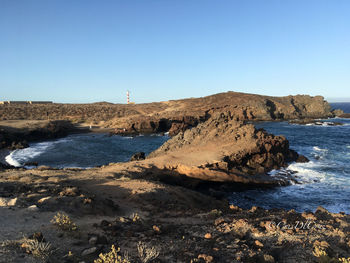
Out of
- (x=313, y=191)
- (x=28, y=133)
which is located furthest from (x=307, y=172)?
(x=28, y=133)

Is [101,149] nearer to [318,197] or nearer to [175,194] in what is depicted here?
[175,194]

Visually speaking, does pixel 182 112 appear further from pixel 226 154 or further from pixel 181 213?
pixel 181 213

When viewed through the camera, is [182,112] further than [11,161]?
Yes

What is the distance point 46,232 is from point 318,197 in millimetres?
18801

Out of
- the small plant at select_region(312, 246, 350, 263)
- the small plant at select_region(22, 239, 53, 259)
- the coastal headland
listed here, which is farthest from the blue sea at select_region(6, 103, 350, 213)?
the small plant at select_region(22, 239, 53, 259)

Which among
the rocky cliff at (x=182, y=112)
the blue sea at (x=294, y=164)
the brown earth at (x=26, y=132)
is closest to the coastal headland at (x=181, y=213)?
the blue sea at (x=294, y=164)

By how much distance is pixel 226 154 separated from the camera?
909 inches

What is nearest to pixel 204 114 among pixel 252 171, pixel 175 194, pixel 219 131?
pixel 219 131

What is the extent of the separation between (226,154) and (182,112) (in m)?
57.2

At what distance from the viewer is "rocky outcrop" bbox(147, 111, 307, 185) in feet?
67.6

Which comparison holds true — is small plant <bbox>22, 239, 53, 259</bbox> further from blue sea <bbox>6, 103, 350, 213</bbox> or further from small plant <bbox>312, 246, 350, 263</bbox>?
blue sea <bbox>6, 103, 350, 213</bbox>

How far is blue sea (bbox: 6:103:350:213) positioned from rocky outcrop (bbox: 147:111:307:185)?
1680mm

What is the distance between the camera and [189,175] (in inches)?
799

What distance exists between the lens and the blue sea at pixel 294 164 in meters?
17.7
